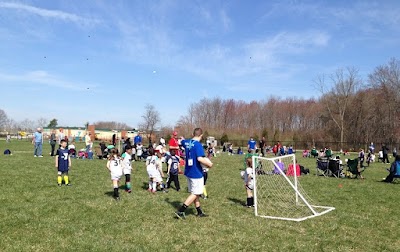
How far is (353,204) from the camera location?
10641mm

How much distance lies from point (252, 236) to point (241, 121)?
269ft

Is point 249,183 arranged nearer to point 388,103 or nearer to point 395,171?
point 395,171

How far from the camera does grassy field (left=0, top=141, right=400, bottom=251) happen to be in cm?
631

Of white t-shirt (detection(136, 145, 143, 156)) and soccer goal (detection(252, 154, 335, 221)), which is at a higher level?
white t-shirt (detection(136, 145, 143, 156))

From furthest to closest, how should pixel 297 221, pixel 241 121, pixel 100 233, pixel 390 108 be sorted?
pixel 241 121, pixel 390 108, pixel 297 221, pixel 100 233

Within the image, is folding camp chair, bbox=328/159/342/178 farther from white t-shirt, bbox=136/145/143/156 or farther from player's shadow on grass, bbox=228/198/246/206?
white t-shirt, bbox=136/145/143/156

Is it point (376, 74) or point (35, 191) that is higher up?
point (376, 74)

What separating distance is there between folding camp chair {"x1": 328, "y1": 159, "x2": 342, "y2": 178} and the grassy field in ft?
18.2

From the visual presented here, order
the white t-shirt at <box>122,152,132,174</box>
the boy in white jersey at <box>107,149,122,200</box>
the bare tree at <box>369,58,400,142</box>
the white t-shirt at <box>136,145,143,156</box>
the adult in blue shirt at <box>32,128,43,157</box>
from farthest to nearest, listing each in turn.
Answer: the bare tree at <box>369,58,400,142</box> → the white t-shirt at <box>136,145,143,156</box> → the adult in blue shirt at <box>32,128,43,157</box> → the white t-shirt at <box>122,152,132,174</box> → the boy in white jersey at <box>107,149,122,200</box>

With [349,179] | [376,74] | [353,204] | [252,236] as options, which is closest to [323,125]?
[376,74]

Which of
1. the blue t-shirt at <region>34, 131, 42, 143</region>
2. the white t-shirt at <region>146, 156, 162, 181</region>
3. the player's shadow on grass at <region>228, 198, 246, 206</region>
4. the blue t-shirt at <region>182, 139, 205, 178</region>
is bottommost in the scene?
the player's shadow on grass at <region>228, 198, 246, 206</region>

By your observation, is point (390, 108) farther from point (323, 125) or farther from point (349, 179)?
point (349, 179)

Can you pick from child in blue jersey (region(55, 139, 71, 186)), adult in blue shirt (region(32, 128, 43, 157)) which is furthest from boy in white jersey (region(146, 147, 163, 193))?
adult in blue shirt (region(32, 128, 43, 157))

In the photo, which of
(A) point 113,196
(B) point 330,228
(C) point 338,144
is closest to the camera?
(B) point 330,228
